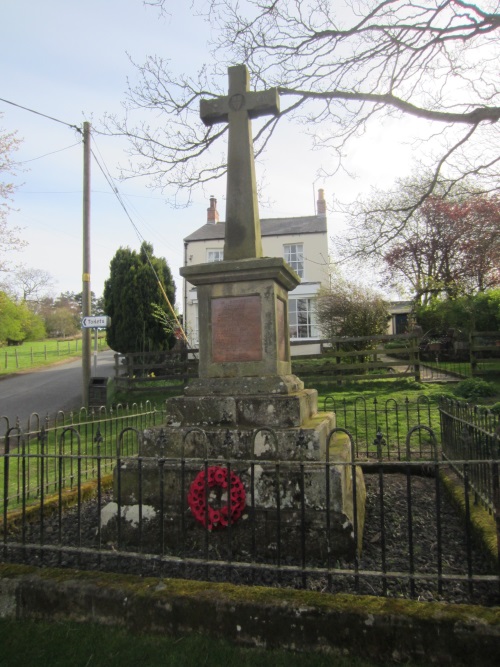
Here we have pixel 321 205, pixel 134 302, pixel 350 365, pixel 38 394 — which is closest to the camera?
pixel 350 365

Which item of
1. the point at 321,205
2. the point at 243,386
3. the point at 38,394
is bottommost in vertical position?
the point at 38,394

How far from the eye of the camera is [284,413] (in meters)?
4.18

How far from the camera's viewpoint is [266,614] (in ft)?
8.61

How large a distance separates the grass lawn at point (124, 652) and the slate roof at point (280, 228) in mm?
25835

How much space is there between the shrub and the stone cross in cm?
813

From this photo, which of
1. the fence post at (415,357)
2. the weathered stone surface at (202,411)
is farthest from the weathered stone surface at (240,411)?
the fence post at (415,357)

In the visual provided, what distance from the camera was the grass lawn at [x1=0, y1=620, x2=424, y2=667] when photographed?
8.09ft

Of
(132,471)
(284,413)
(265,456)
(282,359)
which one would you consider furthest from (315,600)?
(282,359)

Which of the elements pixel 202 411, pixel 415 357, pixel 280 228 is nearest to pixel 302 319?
pixel 280 228

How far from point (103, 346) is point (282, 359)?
54185mm

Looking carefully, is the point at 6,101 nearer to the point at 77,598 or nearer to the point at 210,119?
the point at 210,119

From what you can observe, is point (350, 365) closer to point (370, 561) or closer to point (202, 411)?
point (202, 411)

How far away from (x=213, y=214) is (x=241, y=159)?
93.8 ft

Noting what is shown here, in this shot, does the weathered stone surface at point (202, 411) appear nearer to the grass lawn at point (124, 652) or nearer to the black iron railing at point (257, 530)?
the black iron railing at point (257, 530)
